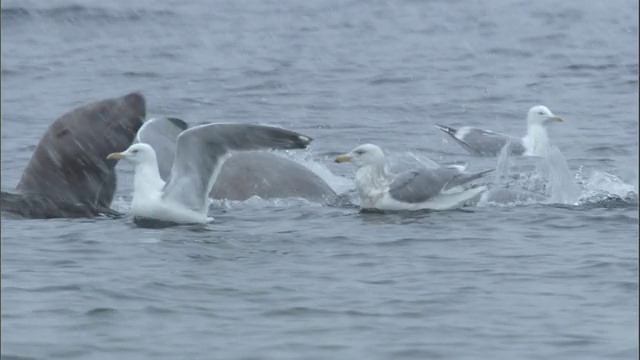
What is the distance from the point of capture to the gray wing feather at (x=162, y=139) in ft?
41.8

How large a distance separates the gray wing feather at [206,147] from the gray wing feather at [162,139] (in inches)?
28.6

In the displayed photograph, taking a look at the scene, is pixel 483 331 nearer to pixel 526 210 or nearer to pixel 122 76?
pixel 526 210

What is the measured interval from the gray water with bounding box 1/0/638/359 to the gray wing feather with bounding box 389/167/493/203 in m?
0.27

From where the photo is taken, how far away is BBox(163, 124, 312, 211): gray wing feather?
11445 millimetres

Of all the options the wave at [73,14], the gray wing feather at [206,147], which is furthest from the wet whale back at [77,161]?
the wave at [73,14]

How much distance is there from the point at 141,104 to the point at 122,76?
379 inches

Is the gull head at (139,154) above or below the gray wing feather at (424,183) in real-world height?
above

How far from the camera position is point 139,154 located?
11.8m

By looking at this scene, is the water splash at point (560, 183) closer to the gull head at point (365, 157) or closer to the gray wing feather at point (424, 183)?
the gray wing feather at point (424, 183)

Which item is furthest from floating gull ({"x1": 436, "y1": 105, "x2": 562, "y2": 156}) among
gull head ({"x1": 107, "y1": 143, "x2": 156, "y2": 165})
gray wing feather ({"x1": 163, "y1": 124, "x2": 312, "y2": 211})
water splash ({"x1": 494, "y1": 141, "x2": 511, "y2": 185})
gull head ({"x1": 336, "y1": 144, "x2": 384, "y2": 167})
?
gull head ({"x1": 107, "y1": 143, "x2": 156, "y2": 165})

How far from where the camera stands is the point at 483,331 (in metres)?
8.78

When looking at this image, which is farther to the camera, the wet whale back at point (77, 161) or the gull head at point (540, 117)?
the gull head at point (540, 117)

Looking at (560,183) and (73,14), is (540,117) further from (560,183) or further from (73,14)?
(73,14)

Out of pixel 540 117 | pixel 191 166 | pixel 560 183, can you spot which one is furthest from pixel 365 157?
pixel 540 117
